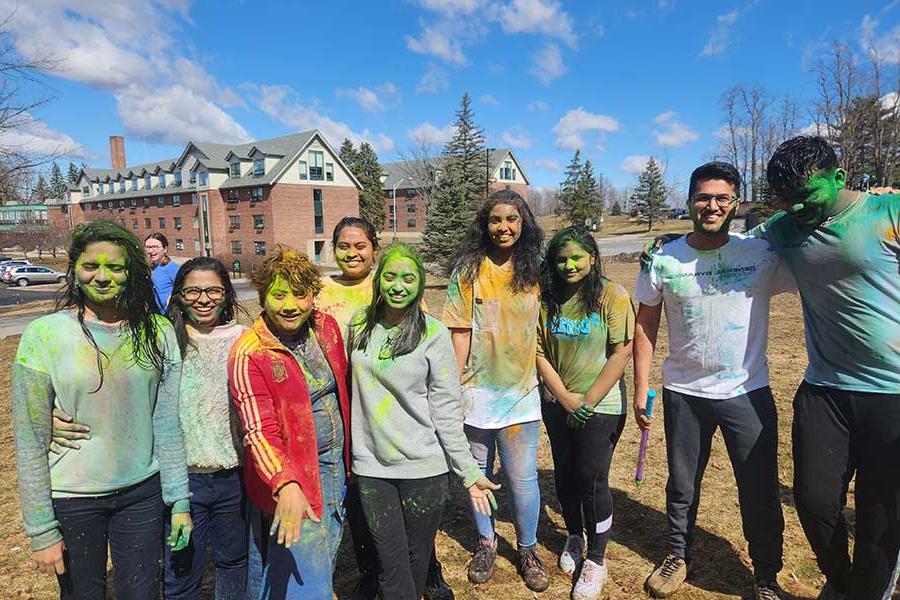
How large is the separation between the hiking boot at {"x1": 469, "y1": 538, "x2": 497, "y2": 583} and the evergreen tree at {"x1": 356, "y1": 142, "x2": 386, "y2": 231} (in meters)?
47.7

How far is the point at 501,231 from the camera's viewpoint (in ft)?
9.96

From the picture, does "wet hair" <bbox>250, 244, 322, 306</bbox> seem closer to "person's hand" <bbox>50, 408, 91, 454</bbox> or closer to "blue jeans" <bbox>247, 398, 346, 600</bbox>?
"blue jeans" <bbox>247, 398, 346, 600</bbox>

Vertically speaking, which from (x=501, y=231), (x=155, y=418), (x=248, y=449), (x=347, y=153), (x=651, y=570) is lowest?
(x=651, y=570)

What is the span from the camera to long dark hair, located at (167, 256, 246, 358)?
8.27ft

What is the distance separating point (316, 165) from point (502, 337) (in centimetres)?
3974

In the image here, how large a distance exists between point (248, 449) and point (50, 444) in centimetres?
72

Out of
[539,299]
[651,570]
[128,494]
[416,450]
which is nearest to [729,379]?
[539,299]

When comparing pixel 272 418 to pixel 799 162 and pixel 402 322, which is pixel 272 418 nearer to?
pixel 402 322

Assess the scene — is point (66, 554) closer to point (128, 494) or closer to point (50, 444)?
point (128, 494)

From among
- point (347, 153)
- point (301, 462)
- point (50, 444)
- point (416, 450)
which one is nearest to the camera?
point (50, 444)

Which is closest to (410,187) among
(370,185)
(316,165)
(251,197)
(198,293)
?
(370,185)

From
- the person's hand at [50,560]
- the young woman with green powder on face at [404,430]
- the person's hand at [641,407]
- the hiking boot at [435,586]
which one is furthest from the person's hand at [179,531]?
the person's hand at [641,407]

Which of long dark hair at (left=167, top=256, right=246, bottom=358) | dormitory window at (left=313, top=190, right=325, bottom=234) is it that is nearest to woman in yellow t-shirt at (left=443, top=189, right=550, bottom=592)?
long dark hair at (left=167, top=256, right=246, bottom=358)

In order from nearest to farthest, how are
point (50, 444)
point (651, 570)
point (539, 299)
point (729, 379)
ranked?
point (50, 444) → point (729, 379) → point (539, 299) → point (651, 570)
